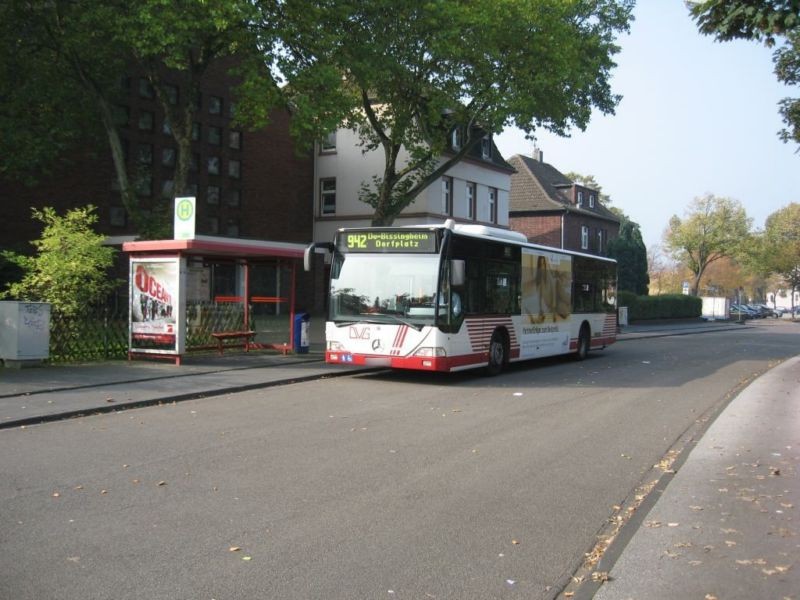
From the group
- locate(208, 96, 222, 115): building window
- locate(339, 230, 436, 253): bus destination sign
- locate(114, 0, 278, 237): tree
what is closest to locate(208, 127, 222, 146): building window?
locate(208, 96, 222, 115): building window

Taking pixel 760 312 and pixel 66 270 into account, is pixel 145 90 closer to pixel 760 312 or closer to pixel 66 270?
pixel 66 270

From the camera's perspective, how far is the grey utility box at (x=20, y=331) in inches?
550

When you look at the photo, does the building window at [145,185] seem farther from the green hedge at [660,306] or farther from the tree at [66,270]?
the green hedge at [660,306]

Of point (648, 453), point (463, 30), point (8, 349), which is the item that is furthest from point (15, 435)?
point (463, 30)

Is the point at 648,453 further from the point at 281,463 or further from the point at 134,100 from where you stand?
the point at 134,100

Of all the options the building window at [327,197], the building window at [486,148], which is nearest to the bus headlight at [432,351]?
the building window at [327,197]

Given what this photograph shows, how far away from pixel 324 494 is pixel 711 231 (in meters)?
72.6

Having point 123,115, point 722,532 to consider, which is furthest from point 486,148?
point 722,532

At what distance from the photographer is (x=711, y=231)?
71.5 m

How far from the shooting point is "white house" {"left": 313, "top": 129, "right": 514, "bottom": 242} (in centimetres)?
3878

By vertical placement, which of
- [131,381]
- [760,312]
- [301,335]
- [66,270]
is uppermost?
[66,270]

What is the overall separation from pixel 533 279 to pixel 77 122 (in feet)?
54.6

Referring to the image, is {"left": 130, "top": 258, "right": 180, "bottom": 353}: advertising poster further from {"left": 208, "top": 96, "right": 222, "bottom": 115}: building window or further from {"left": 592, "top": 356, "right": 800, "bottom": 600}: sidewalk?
{"left": 208, "top": 96, "right": 222, "bottom": 115}: building window

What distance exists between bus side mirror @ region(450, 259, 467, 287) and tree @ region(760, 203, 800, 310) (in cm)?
6606
